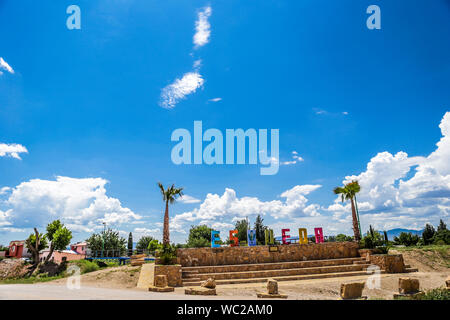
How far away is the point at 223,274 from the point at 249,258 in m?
4.18

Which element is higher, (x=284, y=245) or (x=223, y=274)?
(x=284, y=245)

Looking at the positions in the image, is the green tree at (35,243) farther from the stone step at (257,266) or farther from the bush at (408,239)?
the bush at (408,239)

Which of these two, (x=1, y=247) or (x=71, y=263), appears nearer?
(x=71, y=263)

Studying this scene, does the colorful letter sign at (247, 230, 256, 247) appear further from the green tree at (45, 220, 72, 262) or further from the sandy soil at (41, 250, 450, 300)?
the green tree at (45, 220, 72, 262)

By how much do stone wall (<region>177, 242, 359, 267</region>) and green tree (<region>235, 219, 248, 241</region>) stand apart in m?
30.1

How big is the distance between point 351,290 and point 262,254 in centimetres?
1264

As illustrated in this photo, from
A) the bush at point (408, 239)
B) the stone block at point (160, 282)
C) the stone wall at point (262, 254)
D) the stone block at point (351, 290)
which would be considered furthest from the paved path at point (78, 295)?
the bush at point (408, 239)

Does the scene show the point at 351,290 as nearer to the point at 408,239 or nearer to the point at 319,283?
the point at 319,283

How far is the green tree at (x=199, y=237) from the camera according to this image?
59556 mm
